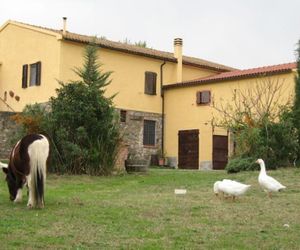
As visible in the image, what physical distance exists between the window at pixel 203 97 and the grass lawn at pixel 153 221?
1692 cm

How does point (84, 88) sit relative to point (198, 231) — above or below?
above

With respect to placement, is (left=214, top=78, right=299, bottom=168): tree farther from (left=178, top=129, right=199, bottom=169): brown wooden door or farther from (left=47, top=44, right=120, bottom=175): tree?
(left=178, top=129, right=199, bottom=169): brown wooden door

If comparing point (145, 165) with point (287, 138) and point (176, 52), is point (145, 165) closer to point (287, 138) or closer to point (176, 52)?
point (287, 138)

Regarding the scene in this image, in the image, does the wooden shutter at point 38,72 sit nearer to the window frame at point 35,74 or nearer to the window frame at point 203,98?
the window frame at point 35,74

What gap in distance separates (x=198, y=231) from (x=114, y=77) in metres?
24.3

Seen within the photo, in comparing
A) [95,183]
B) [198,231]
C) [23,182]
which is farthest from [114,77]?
[198,231]

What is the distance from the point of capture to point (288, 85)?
90.9ft

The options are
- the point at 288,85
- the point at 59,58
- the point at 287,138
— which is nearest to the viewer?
the point at 287,138

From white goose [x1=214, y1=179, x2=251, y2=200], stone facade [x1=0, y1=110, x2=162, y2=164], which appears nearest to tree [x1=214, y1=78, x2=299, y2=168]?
stone facade [x1=0, y1=110, x2=162, y2=164]

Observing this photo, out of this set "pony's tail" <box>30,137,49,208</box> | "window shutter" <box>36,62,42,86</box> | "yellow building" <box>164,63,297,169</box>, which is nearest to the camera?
"pony's tail" <box>30,137,49,208</box>

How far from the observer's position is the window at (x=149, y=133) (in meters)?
34.4

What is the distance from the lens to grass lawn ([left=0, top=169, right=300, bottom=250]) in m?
7.93

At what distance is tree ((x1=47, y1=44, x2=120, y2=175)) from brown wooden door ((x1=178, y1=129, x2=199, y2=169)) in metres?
11.4

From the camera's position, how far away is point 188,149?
3319 centimetres
